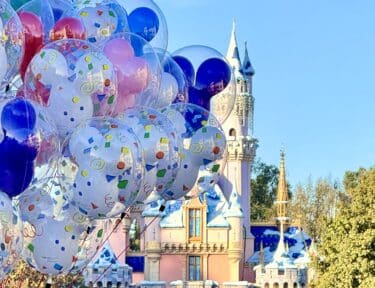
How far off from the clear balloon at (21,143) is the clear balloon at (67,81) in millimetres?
1024

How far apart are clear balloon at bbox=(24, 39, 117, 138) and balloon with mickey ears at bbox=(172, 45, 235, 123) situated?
3.54 meters

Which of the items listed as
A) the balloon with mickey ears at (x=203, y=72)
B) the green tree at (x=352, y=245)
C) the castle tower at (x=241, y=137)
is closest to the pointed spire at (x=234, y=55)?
the castle tower at (x=241, y=137)

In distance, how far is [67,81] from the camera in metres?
19.5

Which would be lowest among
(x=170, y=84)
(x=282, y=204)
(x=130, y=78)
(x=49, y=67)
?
(x=49, y=67)

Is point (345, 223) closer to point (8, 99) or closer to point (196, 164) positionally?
point (196, 164)

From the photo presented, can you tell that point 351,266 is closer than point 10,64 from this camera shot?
No

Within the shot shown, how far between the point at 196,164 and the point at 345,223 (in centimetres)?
2014

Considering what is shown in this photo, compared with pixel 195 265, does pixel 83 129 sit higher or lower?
lower

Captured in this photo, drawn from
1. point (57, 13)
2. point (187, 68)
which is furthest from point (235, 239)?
point (57, 13)

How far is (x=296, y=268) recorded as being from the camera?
56.4 m

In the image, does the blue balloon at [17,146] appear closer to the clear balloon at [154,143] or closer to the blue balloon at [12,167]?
the blue balloon at [12,167]

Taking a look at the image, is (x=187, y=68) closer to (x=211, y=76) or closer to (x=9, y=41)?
(x=211, y=76)

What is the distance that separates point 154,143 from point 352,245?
70.4ft

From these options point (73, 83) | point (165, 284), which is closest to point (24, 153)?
point (73, 83)
